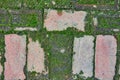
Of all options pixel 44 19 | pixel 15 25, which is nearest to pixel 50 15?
pixel 44 19

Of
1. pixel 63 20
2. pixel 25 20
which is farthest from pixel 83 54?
pixel 25 20

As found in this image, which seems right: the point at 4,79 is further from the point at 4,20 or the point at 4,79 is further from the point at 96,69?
the point at 96,69

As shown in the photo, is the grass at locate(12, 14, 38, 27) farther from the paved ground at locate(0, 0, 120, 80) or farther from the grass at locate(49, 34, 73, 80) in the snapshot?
the grass at locate(49, 34, 73, 80)

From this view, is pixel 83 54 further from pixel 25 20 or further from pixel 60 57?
pixel 25 20

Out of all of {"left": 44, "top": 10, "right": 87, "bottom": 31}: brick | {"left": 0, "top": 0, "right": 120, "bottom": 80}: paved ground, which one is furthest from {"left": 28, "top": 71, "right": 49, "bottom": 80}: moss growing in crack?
{"left": 44, "top": 10, "right": 87, "bottom": 31}: brick

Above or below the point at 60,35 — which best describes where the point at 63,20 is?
above

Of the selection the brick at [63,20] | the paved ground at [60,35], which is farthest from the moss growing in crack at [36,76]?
the brick at [63,20]
